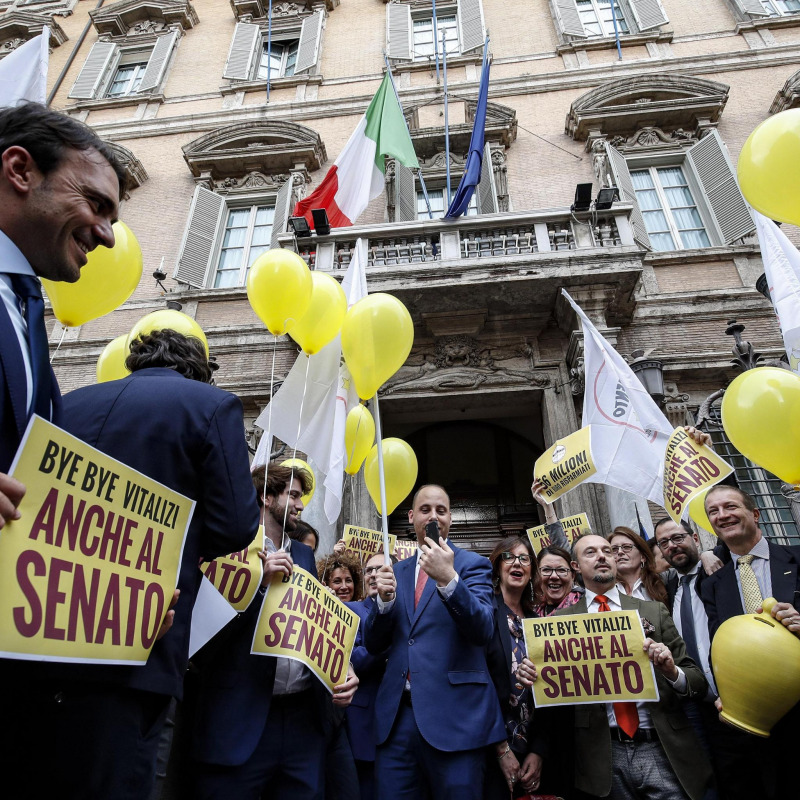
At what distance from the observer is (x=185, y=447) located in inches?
67.3

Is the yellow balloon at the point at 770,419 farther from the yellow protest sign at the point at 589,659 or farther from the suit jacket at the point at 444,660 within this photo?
the suit jacket at the point at 444,660

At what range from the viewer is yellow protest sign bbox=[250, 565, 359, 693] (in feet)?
7.37

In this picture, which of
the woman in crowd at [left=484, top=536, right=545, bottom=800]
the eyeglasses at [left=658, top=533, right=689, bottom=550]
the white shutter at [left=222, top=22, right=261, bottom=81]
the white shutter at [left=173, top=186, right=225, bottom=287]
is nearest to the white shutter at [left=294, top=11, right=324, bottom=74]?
the white shutter at [left=222, top=22, right=261, bottom=81]

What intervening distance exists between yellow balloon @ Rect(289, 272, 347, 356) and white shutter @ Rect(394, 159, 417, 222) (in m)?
5.55

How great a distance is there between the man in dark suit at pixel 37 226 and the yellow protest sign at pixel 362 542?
3.38 m

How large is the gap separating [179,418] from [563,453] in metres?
4.00

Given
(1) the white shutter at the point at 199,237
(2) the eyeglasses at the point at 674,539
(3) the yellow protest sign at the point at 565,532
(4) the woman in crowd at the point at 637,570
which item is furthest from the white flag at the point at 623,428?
(1) the white shutter at the point at 199,237

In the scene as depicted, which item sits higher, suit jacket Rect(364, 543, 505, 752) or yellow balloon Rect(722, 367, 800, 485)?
yellow balloon Rect(722, 367, 800, 485)

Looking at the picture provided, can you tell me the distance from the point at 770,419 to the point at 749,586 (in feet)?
3.26

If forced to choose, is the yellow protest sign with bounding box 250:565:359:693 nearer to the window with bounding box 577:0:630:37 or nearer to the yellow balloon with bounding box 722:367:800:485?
the yellow balloon with bounding box 722:367:800:485

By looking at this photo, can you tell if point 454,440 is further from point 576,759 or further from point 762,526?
point 576,759

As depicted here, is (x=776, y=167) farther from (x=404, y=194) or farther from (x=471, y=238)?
(x=404, y=194)

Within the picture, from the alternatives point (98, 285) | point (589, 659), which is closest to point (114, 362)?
point (98, 285)

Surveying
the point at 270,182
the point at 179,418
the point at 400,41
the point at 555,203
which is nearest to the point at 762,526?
the point at 555,203
